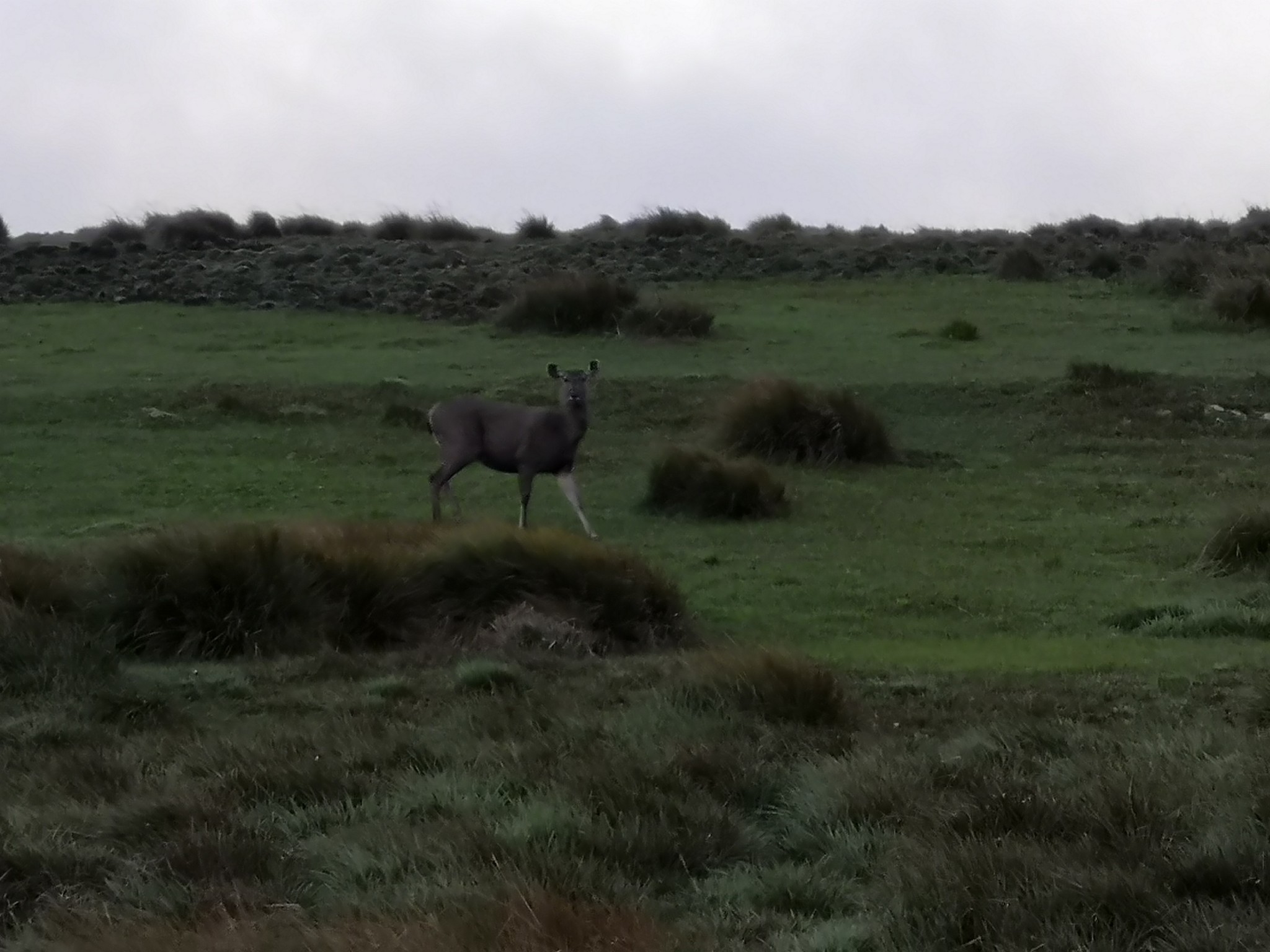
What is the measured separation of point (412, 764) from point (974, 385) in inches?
642

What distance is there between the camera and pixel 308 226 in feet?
155

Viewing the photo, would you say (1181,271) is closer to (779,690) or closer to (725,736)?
(779,690)

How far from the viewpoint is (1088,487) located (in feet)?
56.0

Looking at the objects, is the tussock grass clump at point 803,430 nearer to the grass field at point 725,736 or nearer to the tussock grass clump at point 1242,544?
the grass field at point 725,736

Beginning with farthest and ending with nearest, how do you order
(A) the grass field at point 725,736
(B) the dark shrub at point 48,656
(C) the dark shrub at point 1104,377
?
(C) the dark shrub at point 1104,377 < (B) the dark shrub at point 48,656 < (A) the grass field at point 725,736

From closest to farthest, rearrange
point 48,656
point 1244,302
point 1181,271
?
point 48,656
point 1244,302
point 1181,271

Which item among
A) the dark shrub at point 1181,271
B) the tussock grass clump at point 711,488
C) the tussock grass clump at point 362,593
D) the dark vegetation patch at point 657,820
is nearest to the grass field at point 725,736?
the dark vegetation patch at point 657,820

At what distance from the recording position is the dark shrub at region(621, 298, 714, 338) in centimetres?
2700

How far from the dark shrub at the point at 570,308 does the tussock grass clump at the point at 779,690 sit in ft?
64.9

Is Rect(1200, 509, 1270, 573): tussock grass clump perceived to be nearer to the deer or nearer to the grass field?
the grass field

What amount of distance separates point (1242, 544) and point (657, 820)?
8.47 meters

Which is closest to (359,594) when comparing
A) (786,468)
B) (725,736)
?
(725,736)

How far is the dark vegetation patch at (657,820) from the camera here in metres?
4.89

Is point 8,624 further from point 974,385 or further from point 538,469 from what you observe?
point 974,385
